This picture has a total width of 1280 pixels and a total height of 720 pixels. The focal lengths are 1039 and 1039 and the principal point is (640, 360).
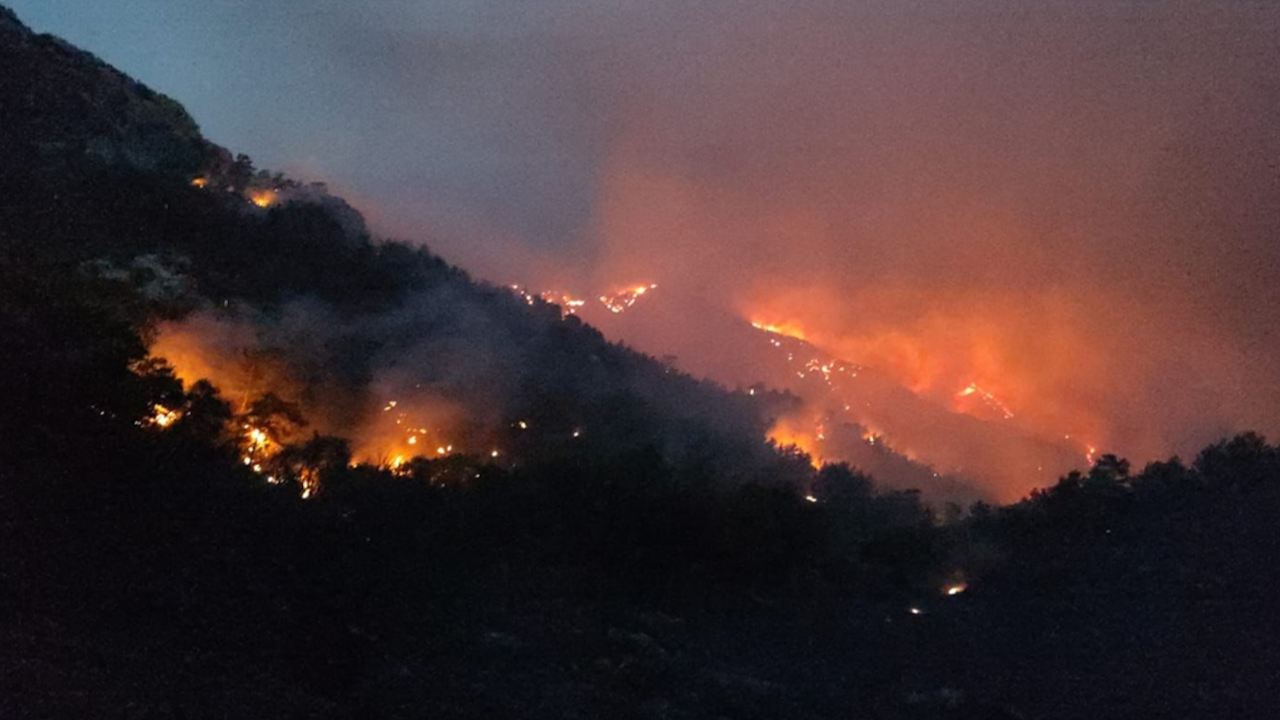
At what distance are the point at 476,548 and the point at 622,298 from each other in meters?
17.8

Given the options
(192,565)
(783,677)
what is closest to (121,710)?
(192,565)

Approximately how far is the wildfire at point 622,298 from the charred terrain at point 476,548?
33.3ft

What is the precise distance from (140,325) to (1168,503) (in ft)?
37.3

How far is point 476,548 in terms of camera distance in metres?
8.75

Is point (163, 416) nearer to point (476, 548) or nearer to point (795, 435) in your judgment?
point (476, 548)

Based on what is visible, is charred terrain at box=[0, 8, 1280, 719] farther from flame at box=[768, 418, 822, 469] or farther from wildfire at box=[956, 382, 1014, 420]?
wildfire at box=[956, 382, 1014, 420]

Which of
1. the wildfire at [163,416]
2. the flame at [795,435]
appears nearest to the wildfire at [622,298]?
the flame at [795,435]

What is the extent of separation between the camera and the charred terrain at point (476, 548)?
6.38m

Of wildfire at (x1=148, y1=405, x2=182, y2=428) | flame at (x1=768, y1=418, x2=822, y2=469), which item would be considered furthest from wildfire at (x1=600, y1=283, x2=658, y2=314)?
wildfire at (x1=148, y1=405, x2=182, y2=428)

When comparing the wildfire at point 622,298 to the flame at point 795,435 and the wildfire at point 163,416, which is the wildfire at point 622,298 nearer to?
the flame at point 795,435

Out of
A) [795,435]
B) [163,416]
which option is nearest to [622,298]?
[795,435]

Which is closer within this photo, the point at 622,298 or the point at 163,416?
the point at 163,416

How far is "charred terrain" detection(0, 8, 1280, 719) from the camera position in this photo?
638cm

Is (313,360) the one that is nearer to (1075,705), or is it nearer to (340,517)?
(340,517)
